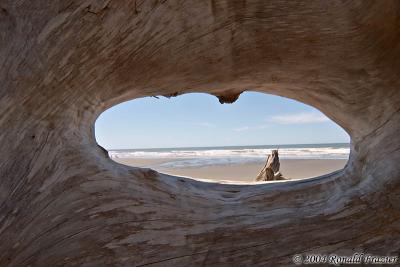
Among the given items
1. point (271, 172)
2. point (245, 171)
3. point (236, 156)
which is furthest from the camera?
point (236, 156)

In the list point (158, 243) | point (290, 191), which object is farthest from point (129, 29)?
point (290, 191)

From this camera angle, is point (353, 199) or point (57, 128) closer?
point (57, 128)

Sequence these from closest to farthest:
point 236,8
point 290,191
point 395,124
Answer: point 236,8
point 395,124
point 290,191

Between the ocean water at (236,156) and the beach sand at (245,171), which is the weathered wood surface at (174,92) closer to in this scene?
the beach sand at (245,171)

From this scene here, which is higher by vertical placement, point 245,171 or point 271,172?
point 245,171

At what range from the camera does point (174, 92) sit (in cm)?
193

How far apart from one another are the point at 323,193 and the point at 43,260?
1269 millimetres

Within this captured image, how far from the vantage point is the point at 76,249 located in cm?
133

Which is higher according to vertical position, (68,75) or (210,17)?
(210,17)

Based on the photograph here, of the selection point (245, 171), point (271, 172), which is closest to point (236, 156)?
point (245, 171)

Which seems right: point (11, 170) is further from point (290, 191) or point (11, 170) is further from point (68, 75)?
point (290, 191)

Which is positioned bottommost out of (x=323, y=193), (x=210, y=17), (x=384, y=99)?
(x=323, y=193)

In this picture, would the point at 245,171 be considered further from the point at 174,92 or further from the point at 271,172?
the point at 174,92

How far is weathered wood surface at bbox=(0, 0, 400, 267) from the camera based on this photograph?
133cm
